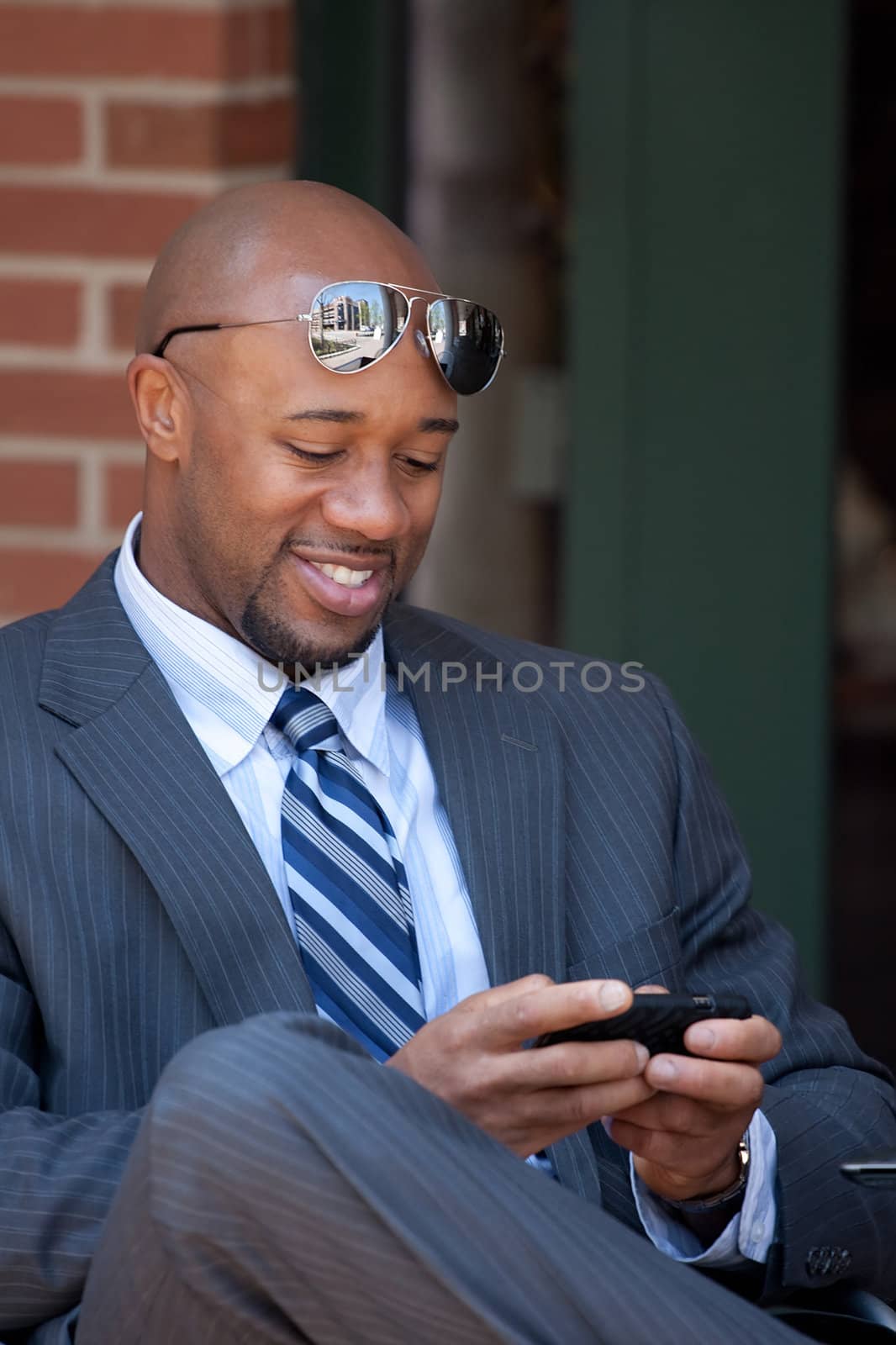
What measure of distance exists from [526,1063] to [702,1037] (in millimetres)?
190

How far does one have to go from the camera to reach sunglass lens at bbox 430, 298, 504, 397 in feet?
7.27

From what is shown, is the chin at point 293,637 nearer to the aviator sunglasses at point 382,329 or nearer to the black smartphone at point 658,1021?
the aviator sunglasses at point 382,329

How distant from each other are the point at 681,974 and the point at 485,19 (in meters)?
2.19

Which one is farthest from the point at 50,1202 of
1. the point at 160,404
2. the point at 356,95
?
the point at 356,95

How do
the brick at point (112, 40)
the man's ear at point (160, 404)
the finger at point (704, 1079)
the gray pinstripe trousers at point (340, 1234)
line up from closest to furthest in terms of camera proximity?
1. the gray pinstripe trousers at point (340, 1234)
2. the finger at point (704, 1079)
3. the man's ear at point (160, 404)
4. the brick at point (112, 40)

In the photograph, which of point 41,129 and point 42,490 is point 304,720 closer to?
point 42,490

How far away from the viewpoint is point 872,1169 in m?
1.79

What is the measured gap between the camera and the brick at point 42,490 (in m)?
2.92

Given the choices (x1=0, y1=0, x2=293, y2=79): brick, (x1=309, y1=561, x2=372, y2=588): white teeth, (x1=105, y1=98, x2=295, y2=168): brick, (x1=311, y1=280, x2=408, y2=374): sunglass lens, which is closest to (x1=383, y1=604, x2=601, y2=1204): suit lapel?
(x1=309, y1=561, x2=372, y2=588): white teeth

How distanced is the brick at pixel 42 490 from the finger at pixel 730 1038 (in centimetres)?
151

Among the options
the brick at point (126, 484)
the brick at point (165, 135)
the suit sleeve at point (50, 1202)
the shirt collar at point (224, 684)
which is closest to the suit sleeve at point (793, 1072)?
the shirt collar at point (224, 684)

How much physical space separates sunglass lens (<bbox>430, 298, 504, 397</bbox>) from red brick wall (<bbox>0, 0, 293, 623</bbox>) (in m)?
0.82

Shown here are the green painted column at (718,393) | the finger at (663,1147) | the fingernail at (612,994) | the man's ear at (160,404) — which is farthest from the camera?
the green painted column at (718,393)

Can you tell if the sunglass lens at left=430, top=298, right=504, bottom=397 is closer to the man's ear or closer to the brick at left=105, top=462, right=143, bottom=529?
the man's ear
